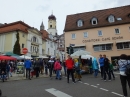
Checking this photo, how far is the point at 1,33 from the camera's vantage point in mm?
42312

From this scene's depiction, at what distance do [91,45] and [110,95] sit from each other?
26367 mm

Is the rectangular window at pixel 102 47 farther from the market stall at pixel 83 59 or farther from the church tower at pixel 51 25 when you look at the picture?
the church tower at pixel 51 25

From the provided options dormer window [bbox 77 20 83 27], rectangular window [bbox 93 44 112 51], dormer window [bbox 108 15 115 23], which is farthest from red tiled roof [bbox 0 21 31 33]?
dormer window [bbox 108 15 115 23]

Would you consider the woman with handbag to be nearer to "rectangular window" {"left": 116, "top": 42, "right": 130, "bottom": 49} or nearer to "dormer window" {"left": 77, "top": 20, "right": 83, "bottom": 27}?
Result: "rectangular window" {"left": 116, "top": 42, "right": 130, "bottom": 49}

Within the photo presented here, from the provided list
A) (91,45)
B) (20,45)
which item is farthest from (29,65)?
(20,45)

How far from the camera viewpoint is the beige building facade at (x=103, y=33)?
30.4 metres

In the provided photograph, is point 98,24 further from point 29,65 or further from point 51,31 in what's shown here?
point 51,31

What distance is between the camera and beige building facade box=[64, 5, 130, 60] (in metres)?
30.4

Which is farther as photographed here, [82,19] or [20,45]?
[20,45]

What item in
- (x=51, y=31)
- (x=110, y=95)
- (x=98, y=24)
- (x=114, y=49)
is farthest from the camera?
(x=51, y=31)

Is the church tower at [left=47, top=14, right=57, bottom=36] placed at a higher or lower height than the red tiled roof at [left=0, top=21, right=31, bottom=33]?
higher

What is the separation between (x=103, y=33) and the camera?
105ft

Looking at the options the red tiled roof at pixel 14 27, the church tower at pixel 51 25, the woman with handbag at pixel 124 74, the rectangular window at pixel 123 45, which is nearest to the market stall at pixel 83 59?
the woman with handbag at pixel 124 74

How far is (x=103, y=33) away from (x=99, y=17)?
483 cm
